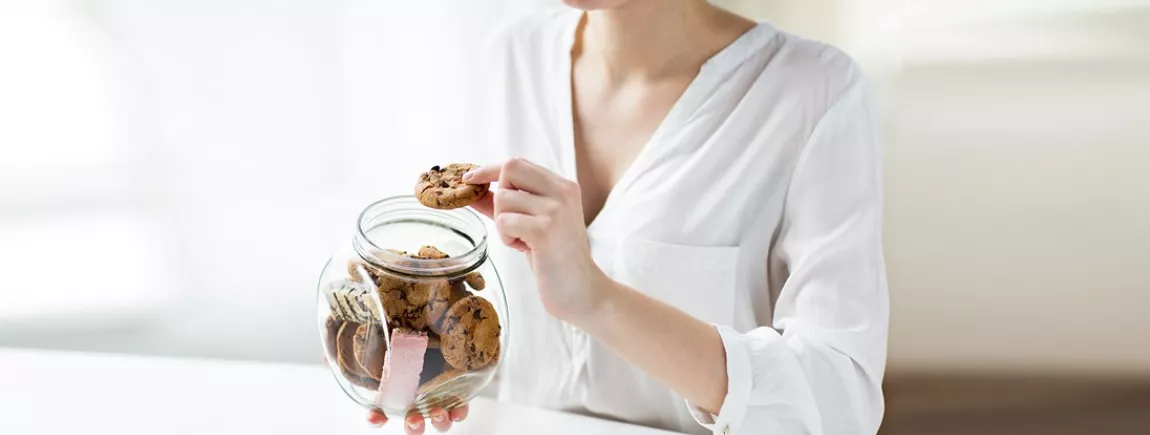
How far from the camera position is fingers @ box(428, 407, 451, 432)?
0.85 metres

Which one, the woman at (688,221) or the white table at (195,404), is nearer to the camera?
the woman at (688,221)

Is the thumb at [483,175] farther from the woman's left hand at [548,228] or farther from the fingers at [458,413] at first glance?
the fingers at [458,413]

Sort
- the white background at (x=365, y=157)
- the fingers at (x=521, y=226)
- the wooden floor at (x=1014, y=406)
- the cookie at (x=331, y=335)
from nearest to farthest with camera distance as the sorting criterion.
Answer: the fingers at (x=521, y=226), the cookie at (x=331, y=335), the white background at (x=365, y=157), the wooden floor at (x=1014, y=406)

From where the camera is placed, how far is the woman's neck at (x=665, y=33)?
100cm

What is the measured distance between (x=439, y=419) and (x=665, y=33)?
45 centimetres

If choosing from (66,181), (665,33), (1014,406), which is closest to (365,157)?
(66,181)

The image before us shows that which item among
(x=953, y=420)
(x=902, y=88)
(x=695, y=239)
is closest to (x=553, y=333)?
(x=695, y=239)

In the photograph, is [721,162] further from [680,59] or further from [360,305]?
[360,305]

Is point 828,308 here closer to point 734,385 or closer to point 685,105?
point 734,385

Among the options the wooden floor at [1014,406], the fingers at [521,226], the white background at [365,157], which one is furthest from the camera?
the wooden floor at [1014,406]

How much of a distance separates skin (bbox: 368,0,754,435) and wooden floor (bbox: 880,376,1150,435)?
0.71m

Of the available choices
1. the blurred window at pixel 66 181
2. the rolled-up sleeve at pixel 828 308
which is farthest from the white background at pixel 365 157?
the rolled-up sleeve at pixel 828 308

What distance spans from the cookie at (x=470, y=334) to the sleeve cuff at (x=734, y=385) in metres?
0.20

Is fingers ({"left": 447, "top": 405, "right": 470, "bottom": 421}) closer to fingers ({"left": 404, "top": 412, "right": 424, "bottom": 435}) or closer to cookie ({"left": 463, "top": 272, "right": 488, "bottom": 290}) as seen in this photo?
fingers ({"left": 404, "top": 412, "right": 424, "bottom": 435})
